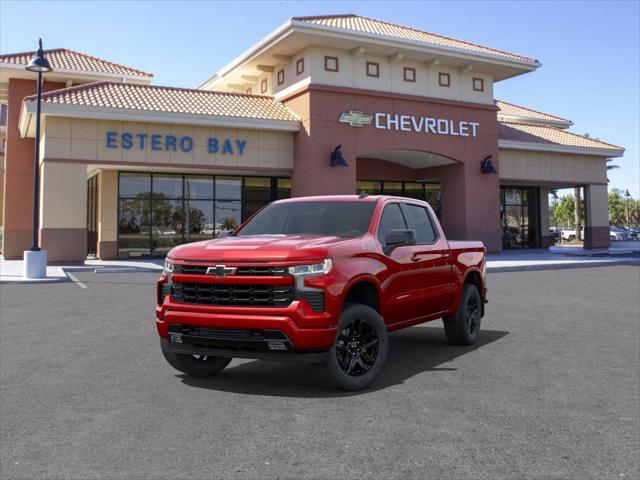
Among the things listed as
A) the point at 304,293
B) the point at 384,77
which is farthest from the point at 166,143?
the point at 304,293

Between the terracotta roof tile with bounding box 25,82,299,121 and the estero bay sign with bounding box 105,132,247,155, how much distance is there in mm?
1082

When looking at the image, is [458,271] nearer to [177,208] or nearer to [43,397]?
[43,397]

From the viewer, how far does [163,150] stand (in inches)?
952

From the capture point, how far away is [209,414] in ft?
16.3

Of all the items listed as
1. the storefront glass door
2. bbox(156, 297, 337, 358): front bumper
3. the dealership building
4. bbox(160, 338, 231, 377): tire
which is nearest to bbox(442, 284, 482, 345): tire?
bbox(156, 297, 337, 358): front bumper

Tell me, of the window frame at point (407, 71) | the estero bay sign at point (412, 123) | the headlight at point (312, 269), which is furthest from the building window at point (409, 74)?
the headlight at point (312, 269)

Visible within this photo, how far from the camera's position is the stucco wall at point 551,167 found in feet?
105

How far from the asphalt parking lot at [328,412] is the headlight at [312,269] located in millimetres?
999

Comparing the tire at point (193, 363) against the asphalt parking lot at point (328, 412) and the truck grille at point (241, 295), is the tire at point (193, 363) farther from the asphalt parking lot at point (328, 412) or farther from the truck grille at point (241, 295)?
the truck grille at point (241, 295)

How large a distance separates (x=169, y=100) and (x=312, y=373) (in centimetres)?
2151

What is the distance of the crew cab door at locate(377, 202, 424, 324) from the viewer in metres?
6.27

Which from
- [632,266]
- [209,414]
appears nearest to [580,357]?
[209,414]

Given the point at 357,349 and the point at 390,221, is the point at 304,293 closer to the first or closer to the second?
the point at 357,349

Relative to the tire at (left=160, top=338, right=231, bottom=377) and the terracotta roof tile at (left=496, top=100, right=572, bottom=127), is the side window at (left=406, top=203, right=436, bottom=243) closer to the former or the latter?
the tire at (left=160, top=338, right=231, bottom=377)
